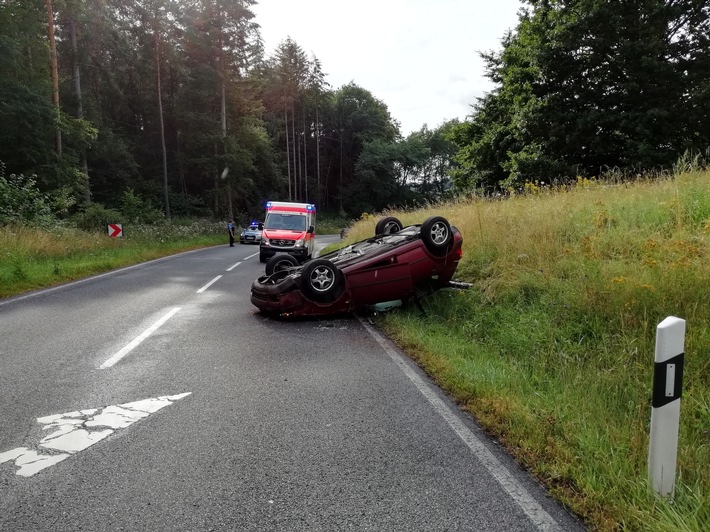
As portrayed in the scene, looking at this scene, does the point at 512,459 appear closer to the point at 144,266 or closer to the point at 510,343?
the point at 510,343

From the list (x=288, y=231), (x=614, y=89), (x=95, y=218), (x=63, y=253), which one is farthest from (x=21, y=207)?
(x=614, y=89)

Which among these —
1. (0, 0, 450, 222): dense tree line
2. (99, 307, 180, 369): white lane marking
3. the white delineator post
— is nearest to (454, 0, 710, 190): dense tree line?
(99, 307, 180, 369): white lane marking

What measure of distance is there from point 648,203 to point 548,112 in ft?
40.0

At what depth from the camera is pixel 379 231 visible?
10.4 m

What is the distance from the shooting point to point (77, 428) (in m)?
3.34

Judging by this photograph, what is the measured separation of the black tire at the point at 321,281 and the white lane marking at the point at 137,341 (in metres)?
2.30

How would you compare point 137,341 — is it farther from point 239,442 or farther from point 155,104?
point 155,104

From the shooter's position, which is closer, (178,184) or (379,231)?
(379,231)

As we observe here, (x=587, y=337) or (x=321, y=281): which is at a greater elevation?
(x=321, y=281)

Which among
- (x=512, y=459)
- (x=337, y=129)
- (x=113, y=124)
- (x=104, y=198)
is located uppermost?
(x=337, y=129)

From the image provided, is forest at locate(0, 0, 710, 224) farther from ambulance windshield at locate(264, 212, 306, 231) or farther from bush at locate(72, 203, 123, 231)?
ambulance windshield at locate(264, 212, 306, 231)

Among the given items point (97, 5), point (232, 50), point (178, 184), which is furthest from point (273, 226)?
point (178, 184)

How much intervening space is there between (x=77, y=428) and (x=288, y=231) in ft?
44.8

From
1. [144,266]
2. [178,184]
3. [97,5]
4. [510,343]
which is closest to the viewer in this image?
[510,343]
